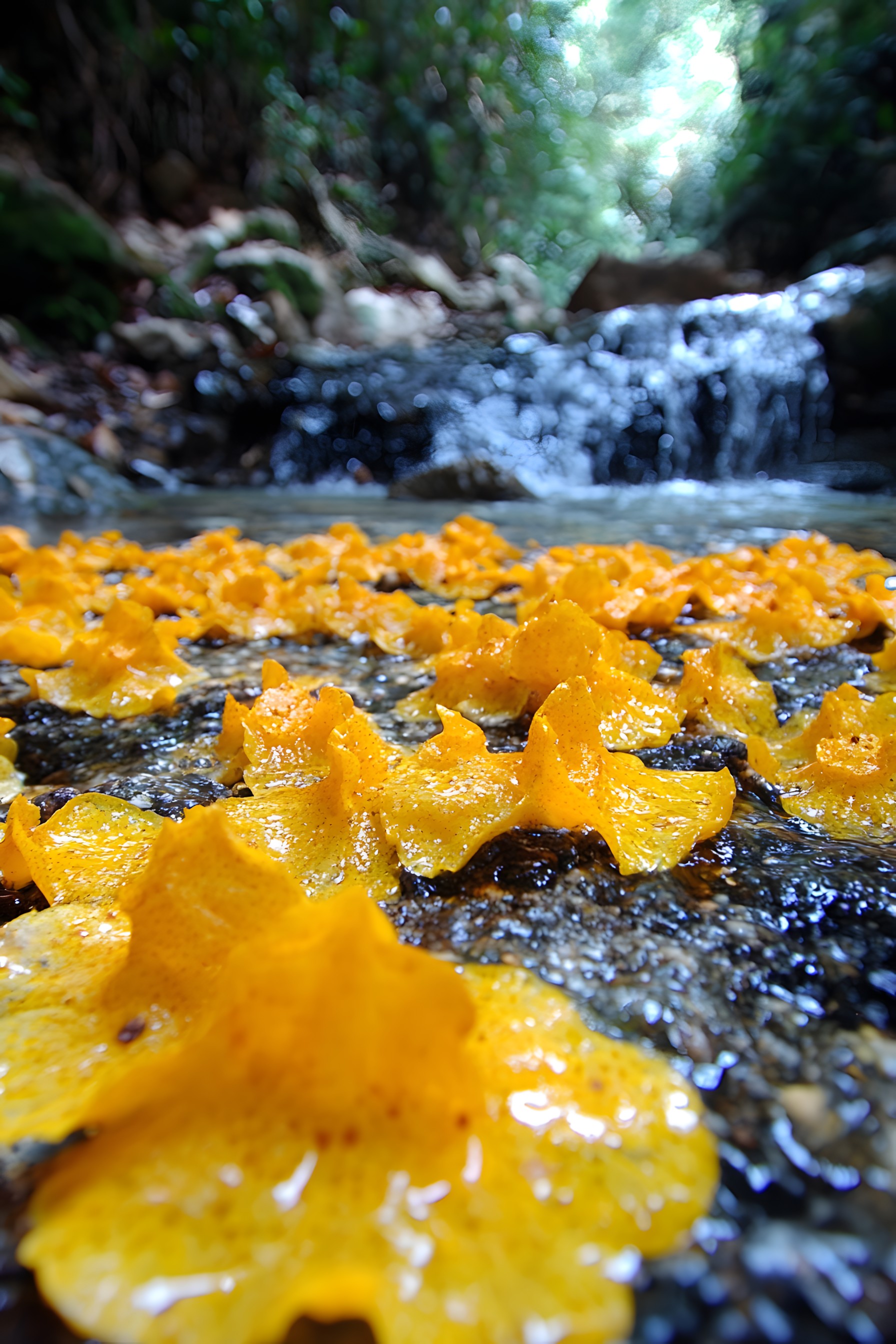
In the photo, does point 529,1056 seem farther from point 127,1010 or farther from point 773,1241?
point 127,1010

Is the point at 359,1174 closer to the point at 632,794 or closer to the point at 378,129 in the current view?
the point at 632,794

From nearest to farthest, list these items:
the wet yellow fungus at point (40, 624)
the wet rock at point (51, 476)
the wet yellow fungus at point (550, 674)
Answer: the wet yellow fungus at point (550, 674) < the wet yellow fungus at point (40, 624) < the wet rock at point (51, 476)

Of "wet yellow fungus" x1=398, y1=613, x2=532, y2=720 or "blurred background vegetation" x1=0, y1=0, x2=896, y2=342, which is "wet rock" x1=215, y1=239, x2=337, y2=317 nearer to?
"blurred background vegetation" x1=0, y1=0, x2=896, y2=342

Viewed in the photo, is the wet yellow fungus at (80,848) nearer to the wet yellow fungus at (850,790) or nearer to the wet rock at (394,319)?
the wet yellow fungus at (850,790)

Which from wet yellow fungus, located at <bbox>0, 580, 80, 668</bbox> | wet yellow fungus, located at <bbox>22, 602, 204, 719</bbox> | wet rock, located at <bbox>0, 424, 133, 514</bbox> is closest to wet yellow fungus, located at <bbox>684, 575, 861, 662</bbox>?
wet yellow fungus, located at <bbox>22, 602, 204, 719</bbox>

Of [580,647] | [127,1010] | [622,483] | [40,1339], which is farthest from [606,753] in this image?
[622,483]

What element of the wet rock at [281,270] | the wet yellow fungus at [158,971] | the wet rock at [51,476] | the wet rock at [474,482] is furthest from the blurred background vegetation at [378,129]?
the wet yellow fungus at [158,971]
